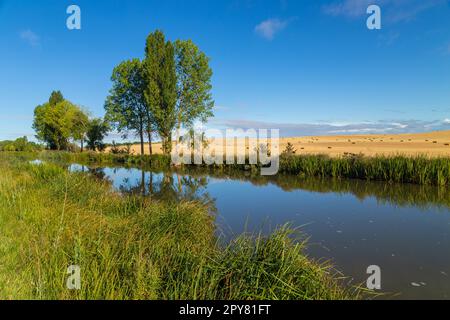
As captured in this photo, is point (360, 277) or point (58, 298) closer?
point (58, 298)

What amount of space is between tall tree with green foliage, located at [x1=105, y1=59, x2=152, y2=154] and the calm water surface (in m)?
20.0

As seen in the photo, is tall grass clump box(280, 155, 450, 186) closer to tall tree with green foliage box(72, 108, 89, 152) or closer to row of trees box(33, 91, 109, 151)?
row of trees box(33, 91, 109, 151)

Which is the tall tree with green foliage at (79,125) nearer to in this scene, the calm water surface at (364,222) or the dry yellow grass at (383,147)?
the dry yellow grass at (383,147)

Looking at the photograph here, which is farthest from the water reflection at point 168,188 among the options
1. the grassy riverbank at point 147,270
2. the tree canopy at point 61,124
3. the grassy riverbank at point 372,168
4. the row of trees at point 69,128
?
the tree canopy at point 61,124

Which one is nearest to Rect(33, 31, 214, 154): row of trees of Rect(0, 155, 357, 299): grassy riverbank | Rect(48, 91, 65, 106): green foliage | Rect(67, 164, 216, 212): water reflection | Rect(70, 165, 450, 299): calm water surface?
Rect(67, 164, 216, 212): water reflection

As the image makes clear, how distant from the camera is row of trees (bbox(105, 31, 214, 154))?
26836mm

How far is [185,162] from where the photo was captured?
2519cm

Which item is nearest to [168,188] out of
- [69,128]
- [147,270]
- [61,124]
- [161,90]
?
[147,270]

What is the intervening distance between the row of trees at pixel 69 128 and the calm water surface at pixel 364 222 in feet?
104

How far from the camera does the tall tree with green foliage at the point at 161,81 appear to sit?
26609 millimetres
